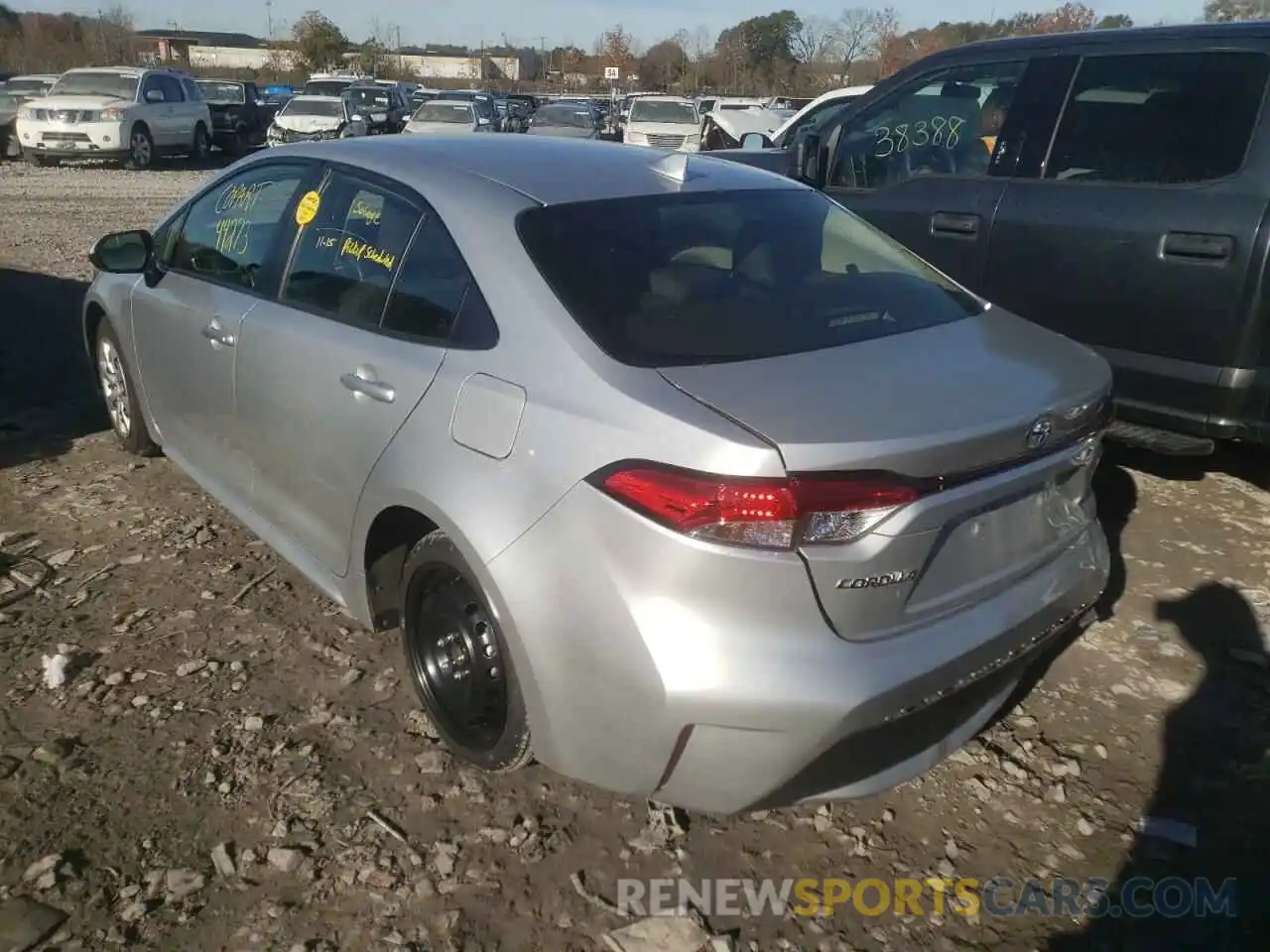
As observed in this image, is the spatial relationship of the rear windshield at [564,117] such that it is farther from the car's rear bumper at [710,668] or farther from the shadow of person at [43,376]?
the car's rear bumper at [710,668]

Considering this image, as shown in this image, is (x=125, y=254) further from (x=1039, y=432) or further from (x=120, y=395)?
(x=1039, y=432)

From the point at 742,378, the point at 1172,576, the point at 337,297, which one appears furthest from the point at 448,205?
the point at 1172,576

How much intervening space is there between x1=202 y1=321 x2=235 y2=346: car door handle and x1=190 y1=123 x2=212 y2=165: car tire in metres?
21.4

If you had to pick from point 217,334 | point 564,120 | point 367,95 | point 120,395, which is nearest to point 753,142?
point 120,395

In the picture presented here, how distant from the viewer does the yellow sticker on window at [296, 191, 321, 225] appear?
343 centimetres

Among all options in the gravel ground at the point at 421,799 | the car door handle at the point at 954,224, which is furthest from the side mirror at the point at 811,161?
the gravel ground at the point at 421,799

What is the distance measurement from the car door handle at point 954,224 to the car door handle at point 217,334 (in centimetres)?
324

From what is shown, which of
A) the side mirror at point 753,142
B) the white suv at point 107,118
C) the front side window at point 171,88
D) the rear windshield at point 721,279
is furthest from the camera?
the front side window at point 171,88

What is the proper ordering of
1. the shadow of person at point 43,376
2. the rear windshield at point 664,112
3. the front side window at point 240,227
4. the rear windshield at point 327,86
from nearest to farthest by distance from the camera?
1. the front side window at point 240,227
2. the shadow of person at point 43,376
3. the rear windshield at point 664,112
4. the rear windshield at point 327,86

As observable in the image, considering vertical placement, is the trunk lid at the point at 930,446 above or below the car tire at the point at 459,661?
above

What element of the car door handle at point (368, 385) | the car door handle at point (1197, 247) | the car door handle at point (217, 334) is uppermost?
the car door handle at point (1197, 247)

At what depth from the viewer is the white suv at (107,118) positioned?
19.6m

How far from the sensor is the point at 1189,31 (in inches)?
170

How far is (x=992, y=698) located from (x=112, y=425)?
4600mm
